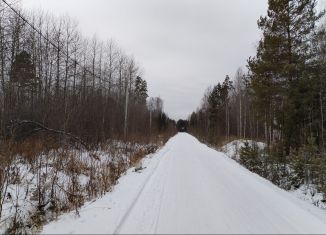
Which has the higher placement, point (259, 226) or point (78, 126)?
point (78, 126)

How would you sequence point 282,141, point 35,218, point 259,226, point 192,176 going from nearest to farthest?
point 259,226 < point 35,218 < point 192,176 < point 282,141

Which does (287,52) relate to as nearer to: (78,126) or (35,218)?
(78,126)

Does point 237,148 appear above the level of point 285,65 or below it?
below

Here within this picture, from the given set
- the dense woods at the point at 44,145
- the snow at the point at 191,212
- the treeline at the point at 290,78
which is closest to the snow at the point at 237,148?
the treeline at the point at 290,78

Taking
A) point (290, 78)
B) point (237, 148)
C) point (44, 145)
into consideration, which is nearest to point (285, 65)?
point (290, 78)

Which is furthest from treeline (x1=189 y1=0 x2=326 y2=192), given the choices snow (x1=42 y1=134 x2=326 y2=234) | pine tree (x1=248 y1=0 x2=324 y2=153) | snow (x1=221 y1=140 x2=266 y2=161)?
snow (x1=42 y1=134 x2=326 y2=234)

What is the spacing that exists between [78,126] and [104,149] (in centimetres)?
200

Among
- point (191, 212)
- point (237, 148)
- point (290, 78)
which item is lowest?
point (191, 212)

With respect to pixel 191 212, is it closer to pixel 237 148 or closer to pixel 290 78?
pixel 290 78

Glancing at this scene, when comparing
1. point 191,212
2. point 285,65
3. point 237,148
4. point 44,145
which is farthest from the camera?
point 237,148

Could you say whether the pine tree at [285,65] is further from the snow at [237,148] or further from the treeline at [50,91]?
the treeline at [50,91]

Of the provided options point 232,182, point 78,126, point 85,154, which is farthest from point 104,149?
point 232,182

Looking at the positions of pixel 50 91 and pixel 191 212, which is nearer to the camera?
pixel 191 212

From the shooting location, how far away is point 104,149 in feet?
57.4
